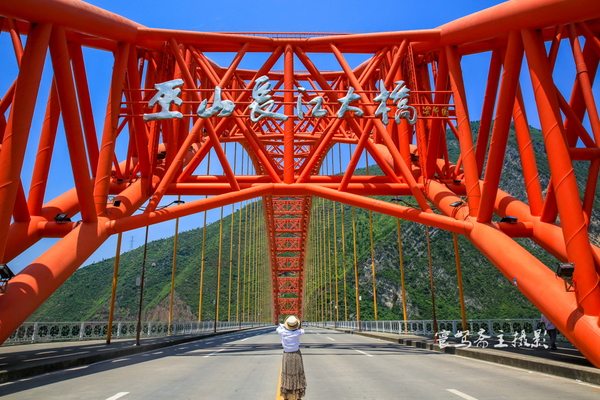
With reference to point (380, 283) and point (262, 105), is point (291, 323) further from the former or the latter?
point (380, 283)

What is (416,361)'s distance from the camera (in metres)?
14.6

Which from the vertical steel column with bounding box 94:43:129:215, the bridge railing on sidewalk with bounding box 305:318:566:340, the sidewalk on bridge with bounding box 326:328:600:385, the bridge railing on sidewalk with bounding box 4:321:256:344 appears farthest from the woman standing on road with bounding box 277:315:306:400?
the bridge railing on sidewalk with bounding box 4:321:256:344

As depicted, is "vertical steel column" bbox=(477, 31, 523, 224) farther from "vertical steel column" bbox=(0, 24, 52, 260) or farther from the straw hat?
"vertical steel column" bbox=(0, 24, 52, 260)

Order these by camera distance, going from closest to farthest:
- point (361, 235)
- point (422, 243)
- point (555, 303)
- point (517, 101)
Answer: point (555, 303), point (517, 101), point (422, 243), point (361, 235)

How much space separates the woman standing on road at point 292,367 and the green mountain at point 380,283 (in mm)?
72804

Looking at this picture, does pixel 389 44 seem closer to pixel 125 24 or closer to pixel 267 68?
pixel 267 68

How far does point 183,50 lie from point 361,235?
369ft

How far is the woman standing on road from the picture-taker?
23.2ft

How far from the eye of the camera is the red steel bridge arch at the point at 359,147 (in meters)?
12.4

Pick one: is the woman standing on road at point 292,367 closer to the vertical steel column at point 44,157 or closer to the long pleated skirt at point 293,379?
the long pleated skirt at point 293,379

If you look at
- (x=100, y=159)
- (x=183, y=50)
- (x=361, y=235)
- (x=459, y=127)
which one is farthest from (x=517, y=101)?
(x=361, y=235)

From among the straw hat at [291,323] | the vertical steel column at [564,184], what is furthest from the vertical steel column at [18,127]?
the vertical steel column at [564,184]

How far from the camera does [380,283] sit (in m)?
104

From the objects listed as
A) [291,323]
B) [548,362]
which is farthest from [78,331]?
[548,362]
